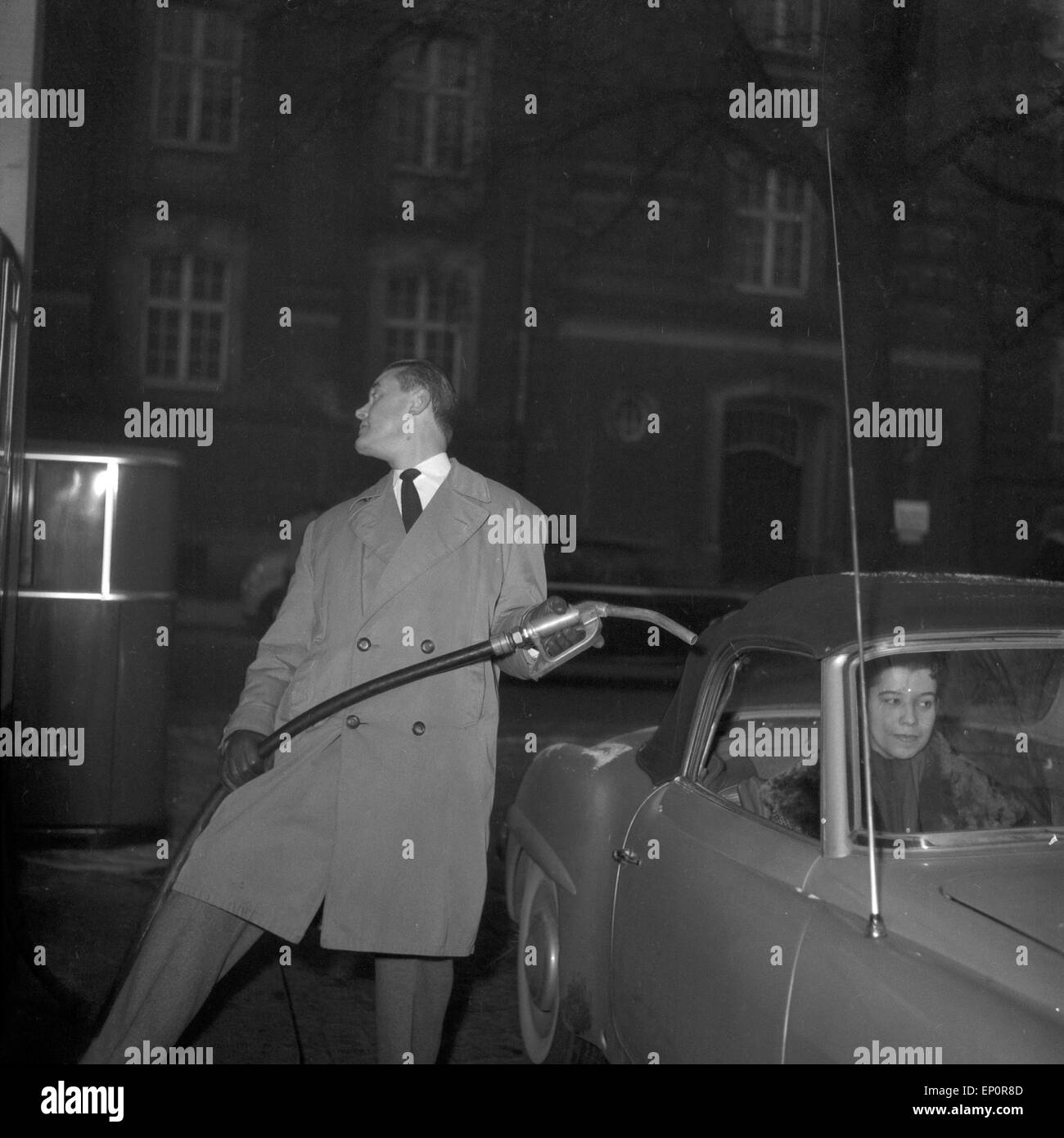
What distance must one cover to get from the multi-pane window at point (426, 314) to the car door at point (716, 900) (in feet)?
35.3

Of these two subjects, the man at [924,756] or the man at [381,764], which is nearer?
the man at [924,756]

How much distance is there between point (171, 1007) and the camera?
9.47 feet

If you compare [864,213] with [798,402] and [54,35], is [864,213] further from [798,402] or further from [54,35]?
[54,35]

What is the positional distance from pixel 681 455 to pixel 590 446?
1.18 m

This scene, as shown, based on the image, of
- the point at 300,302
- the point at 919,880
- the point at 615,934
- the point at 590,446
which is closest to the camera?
the point at 919,880

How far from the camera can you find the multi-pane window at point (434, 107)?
965cm

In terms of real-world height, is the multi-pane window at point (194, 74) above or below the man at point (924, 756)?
above

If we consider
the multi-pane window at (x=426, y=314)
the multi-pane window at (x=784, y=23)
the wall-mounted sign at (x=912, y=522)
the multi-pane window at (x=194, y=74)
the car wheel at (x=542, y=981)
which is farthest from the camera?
the wall-mounted sign at (x=912, y=522)

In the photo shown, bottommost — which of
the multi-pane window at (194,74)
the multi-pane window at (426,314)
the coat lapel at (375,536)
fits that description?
the coat lapel at (375,536)

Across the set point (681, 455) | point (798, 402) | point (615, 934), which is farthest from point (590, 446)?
point (615, 934)

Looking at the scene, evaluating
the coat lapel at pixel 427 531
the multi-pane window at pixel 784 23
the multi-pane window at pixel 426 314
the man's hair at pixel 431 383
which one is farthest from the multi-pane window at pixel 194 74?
the coat lapel at pixel 427 531

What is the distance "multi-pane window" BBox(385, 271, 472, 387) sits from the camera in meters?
13.9

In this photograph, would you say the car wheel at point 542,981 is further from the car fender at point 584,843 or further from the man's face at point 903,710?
the man's face at point 903,710
